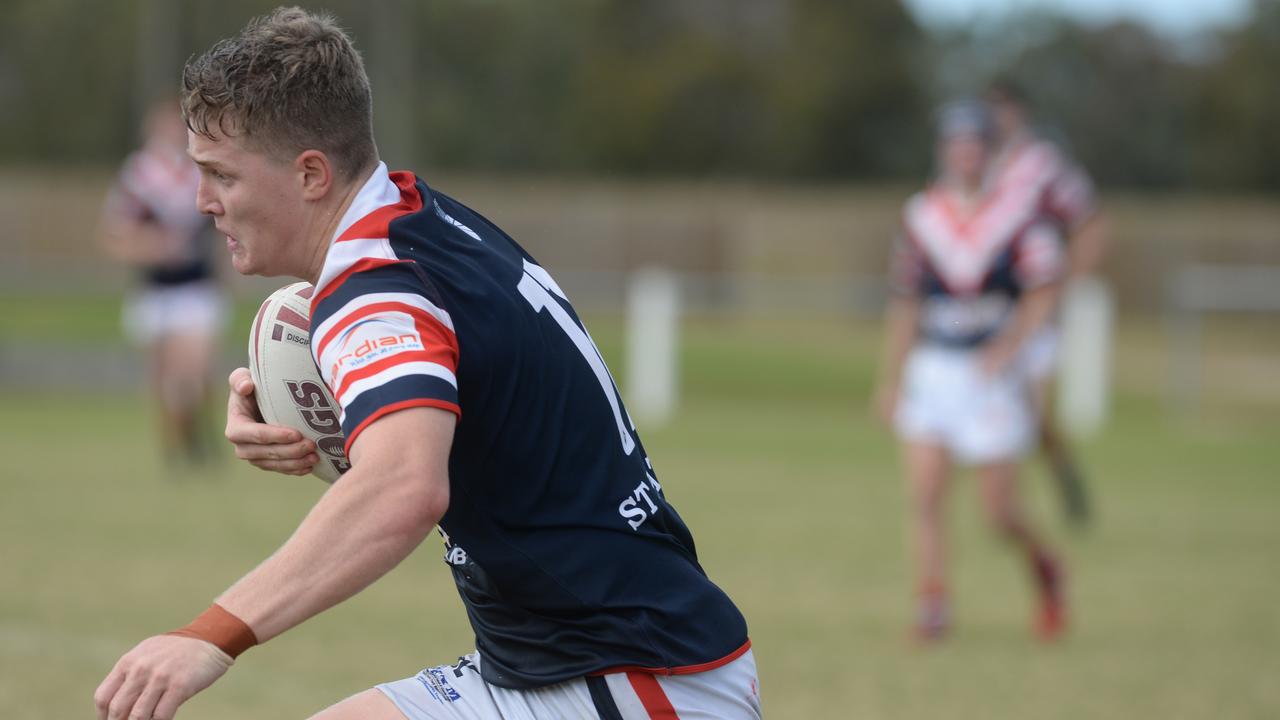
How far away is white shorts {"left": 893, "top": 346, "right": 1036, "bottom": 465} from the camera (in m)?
7.96

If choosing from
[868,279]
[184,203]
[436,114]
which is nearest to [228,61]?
[184,203]

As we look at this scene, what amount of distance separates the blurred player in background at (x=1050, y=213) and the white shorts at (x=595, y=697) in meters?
6.45

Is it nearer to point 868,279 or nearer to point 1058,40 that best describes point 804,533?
point 868,279

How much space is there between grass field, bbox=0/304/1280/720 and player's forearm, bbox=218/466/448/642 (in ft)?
11.9

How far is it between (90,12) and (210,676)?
2156 inches

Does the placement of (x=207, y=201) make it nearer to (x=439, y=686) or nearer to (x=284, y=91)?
(x=284, y=91)

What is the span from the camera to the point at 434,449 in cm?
259

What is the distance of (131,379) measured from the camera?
76.0 feet

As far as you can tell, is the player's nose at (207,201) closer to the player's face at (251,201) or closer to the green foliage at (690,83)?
the player's face at (251,201)

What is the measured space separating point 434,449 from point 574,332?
21.5 inches

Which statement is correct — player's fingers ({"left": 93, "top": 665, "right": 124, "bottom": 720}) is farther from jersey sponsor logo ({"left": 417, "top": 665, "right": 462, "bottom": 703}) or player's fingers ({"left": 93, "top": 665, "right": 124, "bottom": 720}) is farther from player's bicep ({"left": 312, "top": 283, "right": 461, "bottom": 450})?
jersey sponsor logo ({"left": 417, "top": 665, "right": 462, "bottom": 703})

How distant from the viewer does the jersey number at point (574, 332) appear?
3014 mm

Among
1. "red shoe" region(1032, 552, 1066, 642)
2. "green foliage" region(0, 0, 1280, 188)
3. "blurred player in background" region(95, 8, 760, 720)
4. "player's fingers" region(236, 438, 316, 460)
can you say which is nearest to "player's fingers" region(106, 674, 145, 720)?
"blurred player in background" region(95, 8, 760, 720)

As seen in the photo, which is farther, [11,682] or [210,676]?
[11,682]
